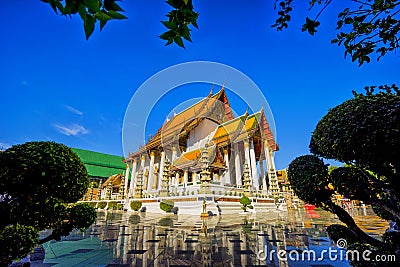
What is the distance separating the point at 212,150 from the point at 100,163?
1475 inches

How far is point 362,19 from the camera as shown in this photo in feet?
7.16

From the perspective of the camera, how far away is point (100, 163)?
4594cm

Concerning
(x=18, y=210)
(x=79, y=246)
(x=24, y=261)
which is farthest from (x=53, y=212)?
(x=79, y=246)

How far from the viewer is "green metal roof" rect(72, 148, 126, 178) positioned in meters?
43.6

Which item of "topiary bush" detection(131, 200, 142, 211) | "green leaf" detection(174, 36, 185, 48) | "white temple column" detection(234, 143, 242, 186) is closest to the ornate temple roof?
"white temple column" detection(234, 143, 242, 186)

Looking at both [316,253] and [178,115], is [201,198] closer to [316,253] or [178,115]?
[316,253]

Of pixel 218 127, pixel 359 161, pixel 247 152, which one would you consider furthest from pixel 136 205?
pixel 359 161

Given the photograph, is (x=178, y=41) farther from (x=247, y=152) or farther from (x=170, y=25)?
(x=247, y=152)

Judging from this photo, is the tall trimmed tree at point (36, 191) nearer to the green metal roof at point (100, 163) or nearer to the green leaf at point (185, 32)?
the green leaf at point (185, 32)

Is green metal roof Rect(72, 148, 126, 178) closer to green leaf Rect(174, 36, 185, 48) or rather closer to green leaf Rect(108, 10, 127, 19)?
green leaf Rect(174, 36, 185, 48)

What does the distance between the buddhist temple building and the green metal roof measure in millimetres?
20536

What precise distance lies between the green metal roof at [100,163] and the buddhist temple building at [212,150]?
2054cm

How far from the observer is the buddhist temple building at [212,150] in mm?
18047

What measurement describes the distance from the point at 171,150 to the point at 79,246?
20.4 meters
